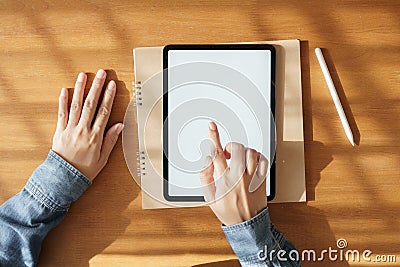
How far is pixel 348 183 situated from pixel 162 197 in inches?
13.1

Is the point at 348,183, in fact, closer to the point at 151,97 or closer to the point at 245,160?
the point at 245,160

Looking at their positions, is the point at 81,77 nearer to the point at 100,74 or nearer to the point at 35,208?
the point at 100,74

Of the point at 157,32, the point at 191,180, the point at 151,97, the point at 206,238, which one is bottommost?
the point at 206,238

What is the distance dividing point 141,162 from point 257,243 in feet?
0.81

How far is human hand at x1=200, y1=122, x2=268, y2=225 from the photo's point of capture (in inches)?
37.3

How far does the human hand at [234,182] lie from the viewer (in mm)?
947

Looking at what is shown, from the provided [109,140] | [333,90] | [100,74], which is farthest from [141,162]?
[333,90]

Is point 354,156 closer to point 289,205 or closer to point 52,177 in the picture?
point 289,205

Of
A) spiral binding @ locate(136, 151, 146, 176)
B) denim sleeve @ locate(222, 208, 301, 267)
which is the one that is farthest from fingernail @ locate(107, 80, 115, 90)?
denim sleeve @ locate(222, 208, 301, 267)

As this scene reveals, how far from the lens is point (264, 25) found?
39.0 inches

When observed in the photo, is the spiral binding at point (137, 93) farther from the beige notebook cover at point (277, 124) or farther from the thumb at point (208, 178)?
the thumb at point (208, 178)

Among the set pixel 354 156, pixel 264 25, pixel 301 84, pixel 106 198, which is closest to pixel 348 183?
pixel 354 156

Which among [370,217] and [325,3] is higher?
[325,3]

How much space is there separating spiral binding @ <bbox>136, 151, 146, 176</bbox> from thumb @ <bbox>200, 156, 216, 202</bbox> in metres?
0.11
